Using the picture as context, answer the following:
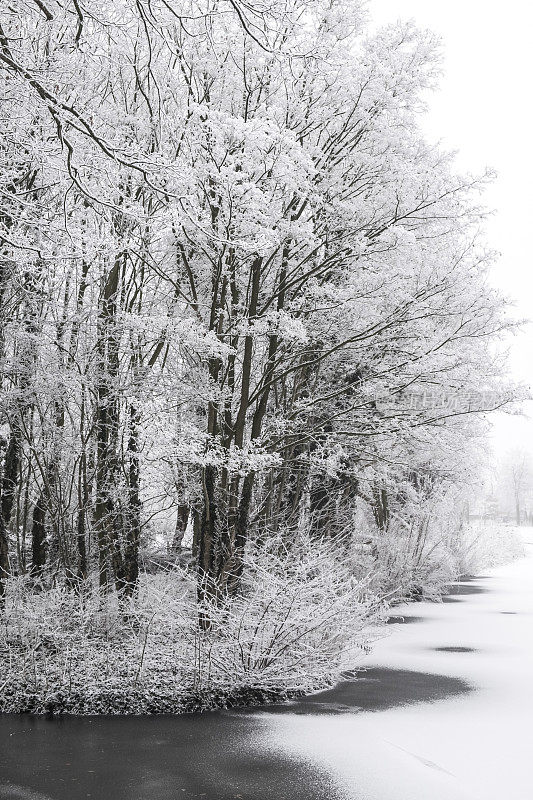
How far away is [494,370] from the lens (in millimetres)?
14344

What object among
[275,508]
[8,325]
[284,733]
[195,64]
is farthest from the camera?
[275,508]

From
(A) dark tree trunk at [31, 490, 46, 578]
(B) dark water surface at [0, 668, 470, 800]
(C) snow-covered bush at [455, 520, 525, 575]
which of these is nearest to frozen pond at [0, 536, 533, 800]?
(B) dark water surface at [0, 668, 470, 800]

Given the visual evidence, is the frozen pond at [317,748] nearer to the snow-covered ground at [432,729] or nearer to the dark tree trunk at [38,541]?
the snow-covered ground at [432,729]

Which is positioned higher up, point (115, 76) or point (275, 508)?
point (115, 76)

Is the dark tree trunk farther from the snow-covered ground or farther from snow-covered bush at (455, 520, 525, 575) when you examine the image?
snow-covered bush at (455, 520, 525, 575)

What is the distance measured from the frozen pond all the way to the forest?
593 mm

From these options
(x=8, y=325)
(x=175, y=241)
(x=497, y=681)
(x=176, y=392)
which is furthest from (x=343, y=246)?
(x=497, y=681)

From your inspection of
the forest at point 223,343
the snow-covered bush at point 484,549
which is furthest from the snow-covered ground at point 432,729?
the snow-covered bush at point 484,549

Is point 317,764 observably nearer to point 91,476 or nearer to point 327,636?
point 327,636

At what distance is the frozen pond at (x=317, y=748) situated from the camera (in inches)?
246

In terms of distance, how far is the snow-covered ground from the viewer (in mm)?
6367

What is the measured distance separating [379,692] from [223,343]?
4.88 meters

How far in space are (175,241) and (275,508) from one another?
5.41 m

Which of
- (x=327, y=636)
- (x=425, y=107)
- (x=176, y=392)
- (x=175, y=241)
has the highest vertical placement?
(x=425, y=107)
